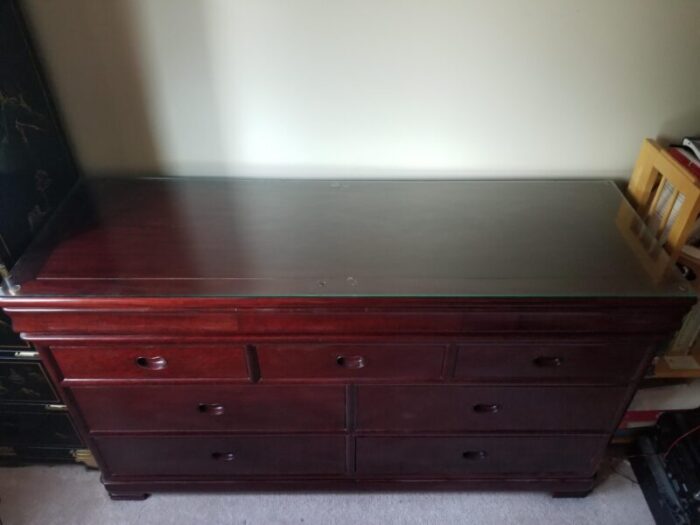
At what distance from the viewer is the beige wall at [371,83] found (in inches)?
47.5

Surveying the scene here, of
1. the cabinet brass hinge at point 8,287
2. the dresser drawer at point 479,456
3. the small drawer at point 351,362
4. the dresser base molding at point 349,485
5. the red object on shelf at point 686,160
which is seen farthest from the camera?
the dresser base molding at point 349,485

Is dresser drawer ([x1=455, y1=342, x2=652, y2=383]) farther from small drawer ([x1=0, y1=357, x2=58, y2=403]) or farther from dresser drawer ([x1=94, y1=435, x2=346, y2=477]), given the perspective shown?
small drawer ([x1=0, y1=357, x2=58, y2=403])

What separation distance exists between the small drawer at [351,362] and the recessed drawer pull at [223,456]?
1.09 ft

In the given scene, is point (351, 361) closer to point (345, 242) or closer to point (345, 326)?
point (345, 326)

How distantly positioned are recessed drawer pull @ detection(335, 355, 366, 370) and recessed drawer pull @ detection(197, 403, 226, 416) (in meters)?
0.32

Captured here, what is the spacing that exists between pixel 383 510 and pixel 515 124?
111cm

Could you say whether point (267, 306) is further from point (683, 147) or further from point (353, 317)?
point (683, 147)

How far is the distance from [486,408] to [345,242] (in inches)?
20.7

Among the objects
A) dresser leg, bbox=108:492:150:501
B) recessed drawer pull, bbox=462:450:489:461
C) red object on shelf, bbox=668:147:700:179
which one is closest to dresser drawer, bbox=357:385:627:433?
recessed drawer pull, bbox=462:450:489:461

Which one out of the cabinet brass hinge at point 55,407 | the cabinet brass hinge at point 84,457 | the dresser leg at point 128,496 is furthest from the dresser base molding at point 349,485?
the cabinet brass hinge at point 55,407

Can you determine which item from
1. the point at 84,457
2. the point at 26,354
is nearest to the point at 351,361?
the point at 26,354

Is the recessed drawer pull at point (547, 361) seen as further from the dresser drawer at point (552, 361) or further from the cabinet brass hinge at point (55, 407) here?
the cabinet brass hinge at point (55, 407)

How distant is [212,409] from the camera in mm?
1242

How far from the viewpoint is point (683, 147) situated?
4.34 ft
